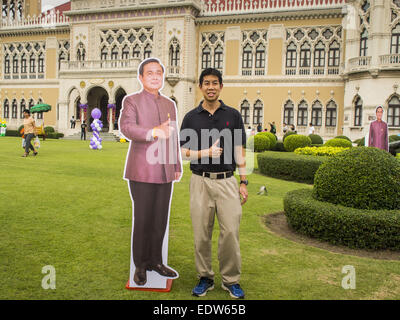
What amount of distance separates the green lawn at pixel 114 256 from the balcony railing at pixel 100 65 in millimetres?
22999

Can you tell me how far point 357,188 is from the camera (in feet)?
18.5

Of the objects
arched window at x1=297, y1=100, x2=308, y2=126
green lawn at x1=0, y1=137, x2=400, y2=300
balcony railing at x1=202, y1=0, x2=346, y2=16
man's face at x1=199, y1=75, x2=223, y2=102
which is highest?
balcony railing at x1=202, y1=0, x2=346, y2=16

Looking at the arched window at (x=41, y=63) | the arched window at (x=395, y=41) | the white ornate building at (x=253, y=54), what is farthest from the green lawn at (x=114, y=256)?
the arched window at (x=41, y=63)

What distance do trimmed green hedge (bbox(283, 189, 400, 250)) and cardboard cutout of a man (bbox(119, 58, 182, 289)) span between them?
8.45 ft

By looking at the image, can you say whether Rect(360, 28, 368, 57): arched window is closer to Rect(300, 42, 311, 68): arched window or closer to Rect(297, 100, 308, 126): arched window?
Rect(300, 42, 311, 68): arched window

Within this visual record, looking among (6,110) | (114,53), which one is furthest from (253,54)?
(6,110)

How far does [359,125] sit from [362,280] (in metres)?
23.5

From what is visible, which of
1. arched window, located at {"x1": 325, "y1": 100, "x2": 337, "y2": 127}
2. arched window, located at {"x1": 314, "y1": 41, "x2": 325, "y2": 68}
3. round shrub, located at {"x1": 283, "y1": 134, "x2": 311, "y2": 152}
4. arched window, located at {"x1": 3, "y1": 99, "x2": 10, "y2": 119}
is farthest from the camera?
arched window, located at {"x1": 3, "y1": 99, "x2": 10, "y2": 119}

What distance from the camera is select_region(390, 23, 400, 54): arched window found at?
24531mm

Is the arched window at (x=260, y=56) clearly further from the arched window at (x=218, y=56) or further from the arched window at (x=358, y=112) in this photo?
the arched window at (x=358, y=112)

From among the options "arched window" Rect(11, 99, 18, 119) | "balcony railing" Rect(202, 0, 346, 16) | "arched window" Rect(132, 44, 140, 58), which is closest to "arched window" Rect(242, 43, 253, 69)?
"balcony railing" Rect(202, 0, 346, 16)

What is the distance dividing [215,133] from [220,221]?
0.91 m

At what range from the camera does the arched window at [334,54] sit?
28250 millimetres

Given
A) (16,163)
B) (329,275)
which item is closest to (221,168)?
(329,275)
